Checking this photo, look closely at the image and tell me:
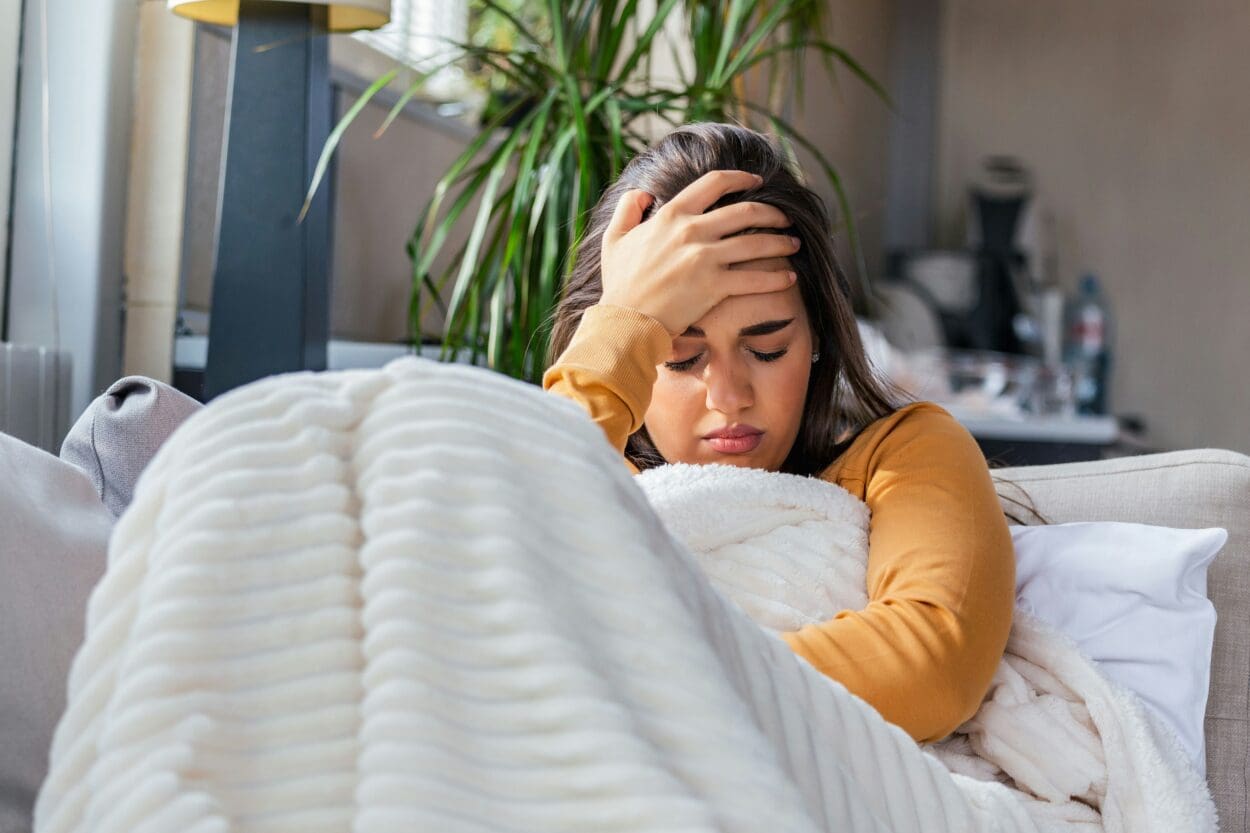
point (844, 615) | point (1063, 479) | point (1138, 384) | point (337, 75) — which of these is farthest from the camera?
point (1138, 384)

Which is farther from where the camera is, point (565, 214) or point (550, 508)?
point (565, 214)

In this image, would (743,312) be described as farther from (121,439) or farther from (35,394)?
(35,394)

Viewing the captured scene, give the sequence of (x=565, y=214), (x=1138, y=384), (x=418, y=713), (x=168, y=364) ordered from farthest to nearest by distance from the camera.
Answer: (x=1138, y=384), (x=168, y=364), (x=565, y=214), (x=418, y=713)

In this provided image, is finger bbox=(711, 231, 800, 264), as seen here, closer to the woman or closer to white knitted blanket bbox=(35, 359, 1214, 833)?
the woman

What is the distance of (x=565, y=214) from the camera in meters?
1.84

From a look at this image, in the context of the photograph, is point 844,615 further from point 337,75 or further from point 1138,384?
point 1138,384

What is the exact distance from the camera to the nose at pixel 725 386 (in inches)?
45.1

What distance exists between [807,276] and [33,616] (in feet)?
2.27

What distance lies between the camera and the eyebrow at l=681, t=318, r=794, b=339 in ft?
3.76

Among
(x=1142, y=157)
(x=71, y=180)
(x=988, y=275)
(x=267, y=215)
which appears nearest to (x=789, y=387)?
(x=267, y=215)

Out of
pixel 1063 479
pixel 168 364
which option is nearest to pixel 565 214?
pixel 168 364

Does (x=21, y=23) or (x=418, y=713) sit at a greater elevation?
(x=21, y=23)

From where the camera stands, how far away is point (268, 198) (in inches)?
63.8

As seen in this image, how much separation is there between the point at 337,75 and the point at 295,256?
1.00m
